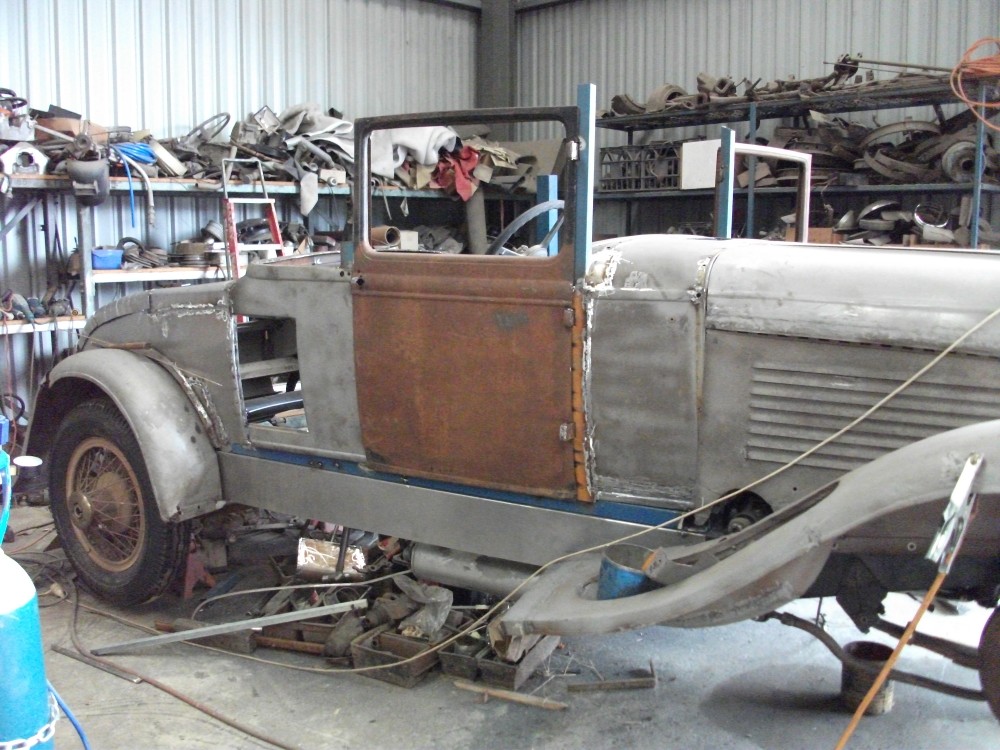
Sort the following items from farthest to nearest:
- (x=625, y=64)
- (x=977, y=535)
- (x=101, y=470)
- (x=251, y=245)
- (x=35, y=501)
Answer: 1. (x=625, y=64)
2. (x=251, y=245)
3. (x=35, y=501)
4. (x=101, y=470)
5. (x=977, y=535)

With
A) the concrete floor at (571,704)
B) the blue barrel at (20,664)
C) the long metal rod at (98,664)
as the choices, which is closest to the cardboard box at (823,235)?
the concrete floor at (571,704)

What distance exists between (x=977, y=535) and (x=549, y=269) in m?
1.27

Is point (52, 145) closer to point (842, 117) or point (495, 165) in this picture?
point (495, 165)

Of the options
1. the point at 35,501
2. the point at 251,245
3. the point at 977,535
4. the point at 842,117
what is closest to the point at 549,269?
the point at 977,535

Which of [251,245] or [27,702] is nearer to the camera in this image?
[27,702]

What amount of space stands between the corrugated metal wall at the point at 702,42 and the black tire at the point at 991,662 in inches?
259

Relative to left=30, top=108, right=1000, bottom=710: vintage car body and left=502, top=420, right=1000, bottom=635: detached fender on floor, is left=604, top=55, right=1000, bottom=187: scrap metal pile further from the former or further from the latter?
left=502, top=420, right=1000, bottom=635: detached fender on floor

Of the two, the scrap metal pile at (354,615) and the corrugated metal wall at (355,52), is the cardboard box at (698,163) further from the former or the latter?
the corrugated metal wall at (355,52)

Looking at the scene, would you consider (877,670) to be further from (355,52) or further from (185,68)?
(355,52)

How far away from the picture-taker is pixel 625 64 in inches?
377

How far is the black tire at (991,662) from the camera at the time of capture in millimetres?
2006

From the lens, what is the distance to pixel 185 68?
25.2 feet

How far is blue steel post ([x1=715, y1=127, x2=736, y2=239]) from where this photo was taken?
323 cm

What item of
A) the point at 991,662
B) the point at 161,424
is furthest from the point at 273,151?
the point at 991,662
